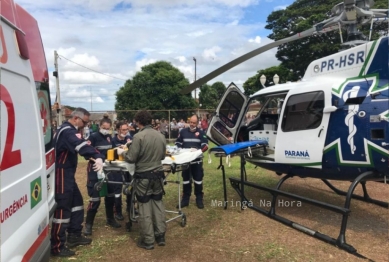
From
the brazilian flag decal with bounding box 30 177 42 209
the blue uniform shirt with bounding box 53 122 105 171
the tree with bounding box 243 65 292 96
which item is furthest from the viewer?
the tree with bounding box 243 65 292 96

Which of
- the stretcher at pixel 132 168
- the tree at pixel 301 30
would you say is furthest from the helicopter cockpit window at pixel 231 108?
the tree at pixel 301 30

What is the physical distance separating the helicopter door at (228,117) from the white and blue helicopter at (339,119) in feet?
2.68

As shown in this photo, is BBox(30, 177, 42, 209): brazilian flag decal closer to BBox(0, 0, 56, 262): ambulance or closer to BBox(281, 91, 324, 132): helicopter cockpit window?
BBox(0, 0, 56, 262): ambulance

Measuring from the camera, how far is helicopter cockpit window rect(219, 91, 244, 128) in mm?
7239

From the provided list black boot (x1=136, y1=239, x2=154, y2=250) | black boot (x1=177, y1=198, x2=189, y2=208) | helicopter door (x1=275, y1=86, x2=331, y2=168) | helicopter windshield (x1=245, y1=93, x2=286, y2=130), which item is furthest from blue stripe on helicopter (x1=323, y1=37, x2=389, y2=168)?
black boot (x1=136, y1=239, x2=154, y2=250)

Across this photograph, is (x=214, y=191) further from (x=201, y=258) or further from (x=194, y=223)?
(x=201, y=258)

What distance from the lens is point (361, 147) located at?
15.0ft

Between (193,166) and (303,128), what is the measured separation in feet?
7.34

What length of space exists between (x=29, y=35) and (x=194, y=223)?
3680mm

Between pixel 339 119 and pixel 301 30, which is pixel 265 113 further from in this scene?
pixel 301 30

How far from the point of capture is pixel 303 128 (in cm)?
536

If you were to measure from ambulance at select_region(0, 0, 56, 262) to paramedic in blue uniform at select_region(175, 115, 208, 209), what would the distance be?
3.90 m

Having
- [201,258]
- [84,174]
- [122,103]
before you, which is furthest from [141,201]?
[122,103]

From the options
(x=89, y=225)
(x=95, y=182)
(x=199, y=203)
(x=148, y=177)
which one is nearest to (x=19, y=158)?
(x=148, y=177)
